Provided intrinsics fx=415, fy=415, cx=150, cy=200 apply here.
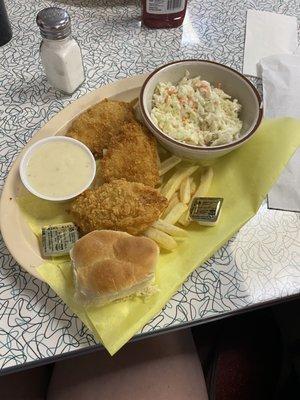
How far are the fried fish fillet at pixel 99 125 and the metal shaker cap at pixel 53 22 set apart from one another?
0.22 metres

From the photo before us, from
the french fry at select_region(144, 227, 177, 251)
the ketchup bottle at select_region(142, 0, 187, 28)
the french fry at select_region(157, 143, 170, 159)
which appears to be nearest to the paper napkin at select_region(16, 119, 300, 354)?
the french fry at select_region(144, 227, 177, 251)

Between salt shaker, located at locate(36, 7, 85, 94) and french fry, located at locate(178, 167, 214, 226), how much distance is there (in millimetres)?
502

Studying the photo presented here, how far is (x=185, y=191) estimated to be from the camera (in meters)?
1.03

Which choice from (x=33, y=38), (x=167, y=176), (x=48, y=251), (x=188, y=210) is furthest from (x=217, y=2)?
(x=48, y=251)

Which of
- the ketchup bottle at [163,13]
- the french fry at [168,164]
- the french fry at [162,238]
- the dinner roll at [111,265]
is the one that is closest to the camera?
the dinner roll at [111,265]

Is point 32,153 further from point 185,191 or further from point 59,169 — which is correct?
point 185,191

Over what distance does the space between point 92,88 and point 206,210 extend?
0.59 meters

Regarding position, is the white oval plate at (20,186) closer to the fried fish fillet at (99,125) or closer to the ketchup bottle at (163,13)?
the fried fish fillet at (99,125)

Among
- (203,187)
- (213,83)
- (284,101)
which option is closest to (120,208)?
(203,187)

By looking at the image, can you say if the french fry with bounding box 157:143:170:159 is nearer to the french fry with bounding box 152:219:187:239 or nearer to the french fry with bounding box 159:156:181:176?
the french fry with bounding box 159:156:181:176

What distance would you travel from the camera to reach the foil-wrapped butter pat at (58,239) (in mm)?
936

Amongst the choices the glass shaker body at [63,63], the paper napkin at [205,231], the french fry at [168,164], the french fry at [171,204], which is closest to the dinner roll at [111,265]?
the paper napkin at [205,231]

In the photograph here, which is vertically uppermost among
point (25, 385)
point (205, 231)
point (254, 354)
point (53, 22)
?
point (53, 22)

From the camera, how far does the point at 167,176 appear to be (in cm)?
111
